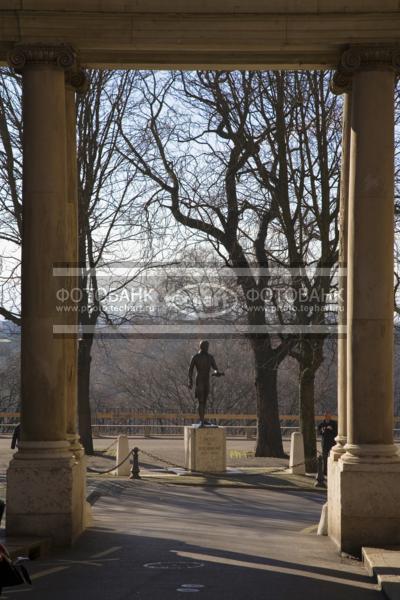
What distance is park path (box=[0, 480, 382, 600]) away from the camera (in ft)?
39.7

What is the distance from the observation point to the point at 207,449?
3347 cm

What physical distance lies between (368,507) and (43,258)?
19.1ft

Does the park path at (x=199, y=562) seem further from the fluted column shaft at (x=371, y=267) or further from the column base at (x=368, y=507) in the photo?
the fluted column shaft at (x=371, y=267)

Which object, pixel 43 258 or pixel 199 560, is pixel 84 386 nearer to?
pixel 43 258

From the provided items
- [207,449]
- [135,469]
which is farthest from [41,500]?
[207,449]

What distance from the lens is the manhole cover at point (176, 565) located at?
1384cm

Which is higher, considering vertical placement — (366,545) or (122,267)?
(122,267)

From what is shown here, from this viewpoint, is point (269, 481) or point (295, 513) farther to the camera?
point (269, 481)

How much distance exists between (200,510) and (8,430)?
4471 cm

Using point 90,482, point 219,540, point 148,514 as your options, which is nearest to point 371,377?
point 219,540

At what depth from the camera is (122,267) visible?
37781 millimetres

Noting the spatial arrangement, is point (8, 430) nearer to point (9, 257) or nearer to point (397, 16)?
point (9, 257)

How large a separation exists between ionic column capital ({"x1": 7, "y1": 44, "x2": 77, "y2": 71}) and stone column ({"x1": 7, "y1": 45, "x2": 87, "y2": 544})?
0.01 metres

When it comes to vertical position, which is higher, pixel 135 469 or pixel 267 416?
pixel 267 416
